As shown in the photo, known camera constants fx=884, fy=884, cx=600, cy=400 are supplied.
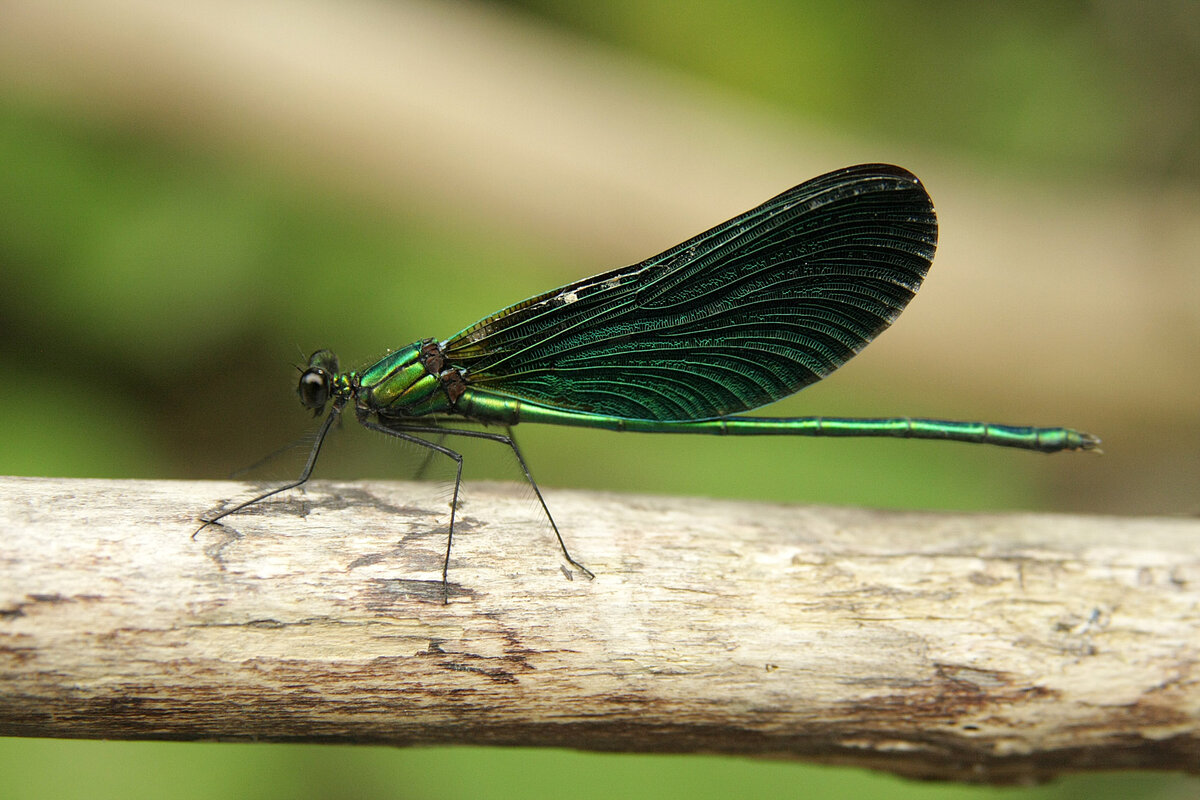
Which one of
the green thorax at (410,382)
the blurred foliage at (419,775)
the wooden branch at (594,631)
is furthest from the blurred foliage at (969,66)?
the blurred foliage at (419,775)

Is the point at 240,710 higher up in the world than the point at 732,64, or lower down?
lower down

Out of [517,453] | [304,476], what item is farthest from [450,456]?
[304,476]

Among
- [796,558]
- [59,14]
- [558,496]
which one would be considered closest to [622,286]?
[558,496]

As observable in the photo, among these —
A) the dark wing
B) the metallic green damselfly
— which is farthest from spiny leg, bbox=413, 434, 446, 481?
the dark wing

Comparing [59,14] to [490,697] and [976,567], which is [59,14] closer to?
[490,697]

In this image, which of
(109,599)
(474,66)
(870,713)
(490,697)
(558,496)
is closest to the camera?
(109,599)

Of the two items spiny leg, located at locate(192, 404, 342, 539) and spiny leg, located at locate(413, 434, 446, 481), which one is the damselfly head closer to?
spiny leg, located at locate(192, 404, 342, 539)

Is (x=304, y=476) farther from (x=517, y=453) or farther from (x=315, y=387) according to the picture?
(x=517, y=453)
